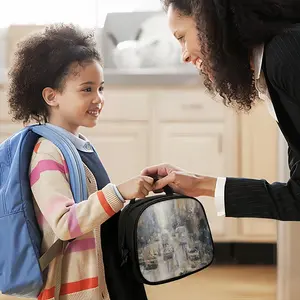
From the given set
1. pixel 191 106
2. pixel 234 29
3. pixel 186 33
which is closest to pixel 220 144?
pixel 191 106

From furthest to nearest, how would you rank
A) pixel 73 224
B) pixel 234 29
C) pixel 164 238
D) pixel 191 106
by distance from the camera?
1. pixel 191 106
2. pixel 164 238
3. pixel 73 224
4. pixel 234 29

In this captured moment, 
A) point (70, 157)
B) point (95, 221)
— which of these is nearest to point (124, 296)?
point (95, 221)

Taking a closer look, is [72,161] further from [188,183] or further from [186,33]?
[186,33]

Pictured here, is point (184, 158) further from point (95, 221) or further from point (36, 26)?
point (95, 221)

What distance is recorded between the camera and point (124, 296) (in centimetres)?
150

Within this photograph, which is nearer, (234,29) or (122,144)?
(234,29)

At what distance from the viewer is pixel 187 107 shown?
3225 millimetres

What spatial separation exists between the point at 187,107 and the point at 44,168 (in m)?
1.87

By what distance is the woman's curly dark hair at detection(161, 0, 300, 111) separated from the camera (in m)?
1.24

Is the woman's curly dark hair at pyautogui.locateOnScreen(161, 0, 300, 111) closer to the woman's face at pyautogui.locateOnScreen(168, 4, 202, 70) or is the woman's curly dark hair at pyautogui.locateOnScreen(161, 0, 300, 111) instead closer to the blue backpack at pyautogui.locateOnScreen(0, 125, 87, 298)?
the woman's face at pyautogui.locateOnScreen(168, 4, 202, 70)

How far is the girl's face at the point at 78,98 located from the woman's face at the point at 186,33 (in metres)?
0.26

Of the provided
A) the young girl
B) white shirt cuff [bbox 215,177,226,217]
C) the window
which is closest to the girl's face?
the young girl

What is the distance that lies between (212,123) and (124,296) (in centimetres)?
182

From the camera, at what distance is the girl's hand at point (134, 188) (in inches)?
54.2
